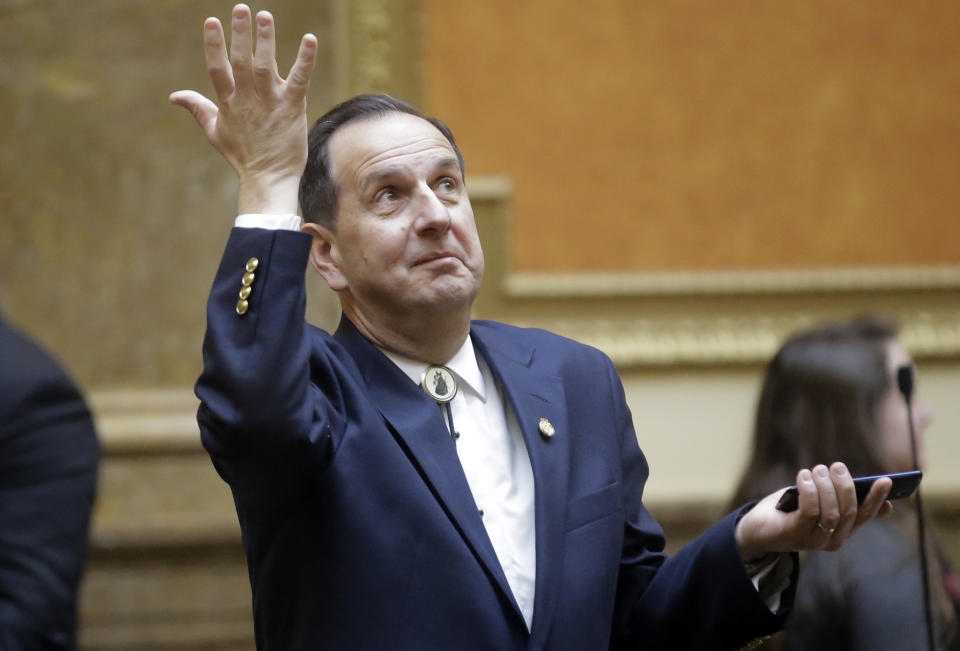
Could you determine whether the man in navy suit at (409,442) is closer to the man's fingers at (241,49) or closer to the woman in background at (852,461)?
the man's fingers at (241,49)

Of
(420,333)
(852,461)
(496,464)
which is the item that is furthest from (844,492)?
(852,461)

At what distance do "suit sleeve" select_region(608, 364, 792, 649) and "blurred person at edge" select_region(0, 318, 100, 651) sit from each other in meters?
1.07

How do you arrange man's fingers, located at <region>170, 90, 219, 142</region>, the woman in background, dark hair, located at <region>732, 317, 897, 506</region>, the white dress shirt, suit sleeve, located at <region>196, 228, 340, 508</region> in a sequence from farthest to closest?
dark hair, located at <region>732, 317, 897, 506</region> < the woman in background < the white dress shirt < man's fingers, located at <region>170, 90, 219, 142</region> < suit sleeve, located at <region>196, 228, 340, 508</region>

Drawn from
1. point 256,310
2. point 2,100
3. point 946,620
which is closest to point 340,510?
point 256,310

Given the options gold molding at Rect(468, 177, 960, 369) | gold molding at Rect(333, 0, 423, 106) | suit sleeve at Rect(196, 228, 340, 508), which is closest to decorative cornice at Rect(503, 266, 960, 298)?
gold molding at Rect(468, 177, 960, 369)

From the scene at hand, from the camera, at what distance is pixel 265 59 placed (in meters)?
1.33

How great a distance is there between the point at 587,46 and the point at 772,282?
1.06 m

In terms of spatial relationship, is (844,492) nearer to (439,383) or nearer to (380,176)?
(439,383)

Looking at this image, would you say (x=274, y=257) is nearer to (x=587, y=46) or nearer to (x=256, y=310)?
(x=256, y=310)

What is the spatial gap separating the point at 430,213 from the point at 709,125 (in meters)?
2.86

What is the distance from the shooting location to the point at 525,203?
4113mm

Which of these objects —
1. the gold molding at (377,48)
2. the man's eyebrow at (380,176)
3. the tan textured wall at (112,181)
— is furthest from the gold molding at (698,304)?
the man's eyebrow at (380,176)

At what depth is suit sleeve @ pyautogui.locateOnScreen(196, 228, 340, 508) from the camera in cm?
129

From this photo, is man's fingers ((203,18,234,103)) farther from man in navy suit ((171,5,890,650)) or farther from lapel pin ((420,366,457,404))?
lapel pin ((420,366,457,404))
